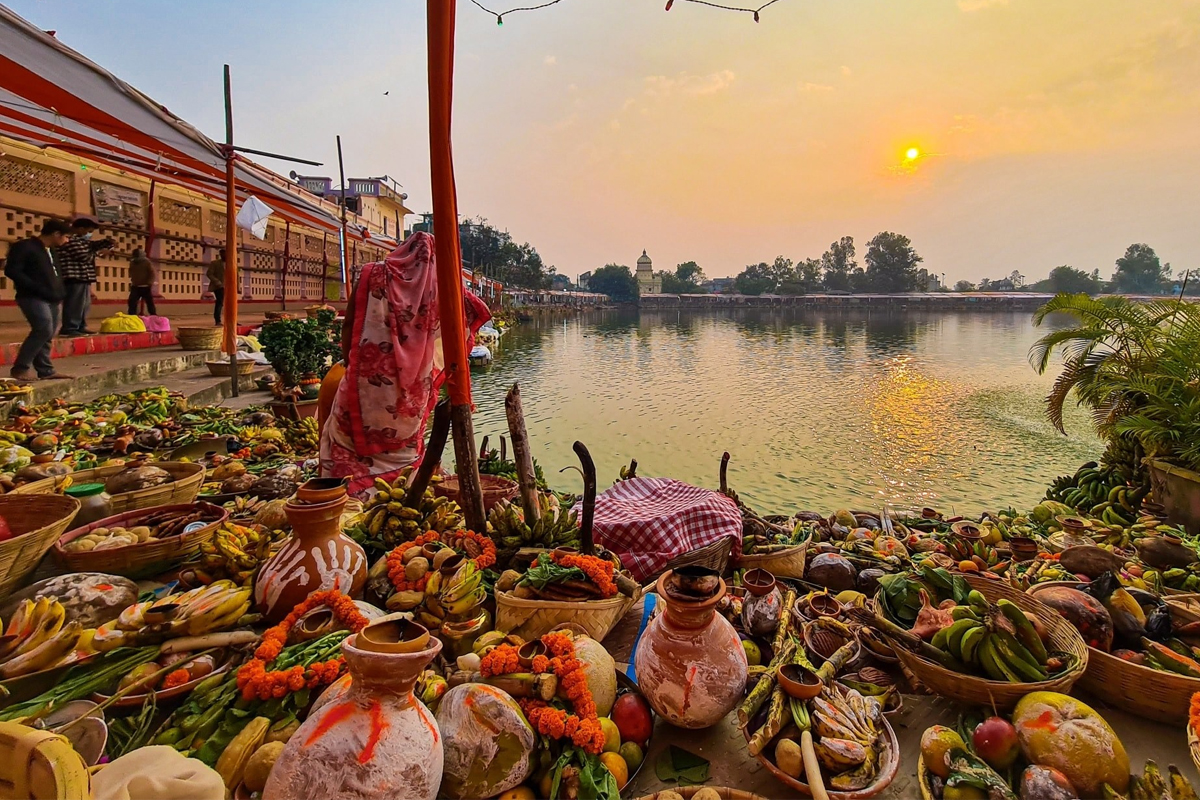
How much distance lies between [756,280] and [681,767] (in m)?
97.2

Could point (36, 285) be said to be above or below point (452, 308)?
above

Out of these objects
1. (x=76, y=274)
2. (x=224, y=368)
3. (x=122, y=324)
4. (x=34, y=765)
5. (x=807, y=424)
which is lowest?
(x=807, y=424)

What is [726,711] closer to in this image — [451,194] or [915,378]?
[451,194]

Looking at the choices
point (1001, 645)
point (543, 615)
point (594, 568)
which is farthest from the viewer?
point (594, 568)

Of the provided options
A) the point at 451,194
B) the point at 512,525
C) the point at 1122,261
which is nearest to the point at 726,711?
the point at 512,525

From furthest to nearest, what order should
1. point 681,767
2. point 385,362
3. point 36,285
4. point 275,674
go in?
point 36,285, point 385,362, point 681,767, point 275,674

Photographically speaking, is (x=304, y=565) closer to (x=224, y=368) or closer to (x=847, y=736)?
(x=847, y=736)

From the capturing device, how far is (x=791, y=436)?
36.1ft

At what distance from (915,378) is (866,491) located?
43.0ft

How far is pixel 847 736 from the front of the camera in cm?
189

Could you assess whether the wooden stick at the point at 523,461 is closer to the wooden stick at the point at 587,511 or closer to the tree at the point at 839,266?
the wooden stick at the point at 587,511

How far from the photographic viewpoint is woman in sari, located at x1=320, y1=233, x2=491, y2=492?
13.3 ft

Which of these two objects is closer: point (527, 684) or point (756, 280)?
point (527, 684)

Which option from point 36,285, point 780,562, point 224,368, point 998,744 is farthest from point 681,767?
point 224,368
